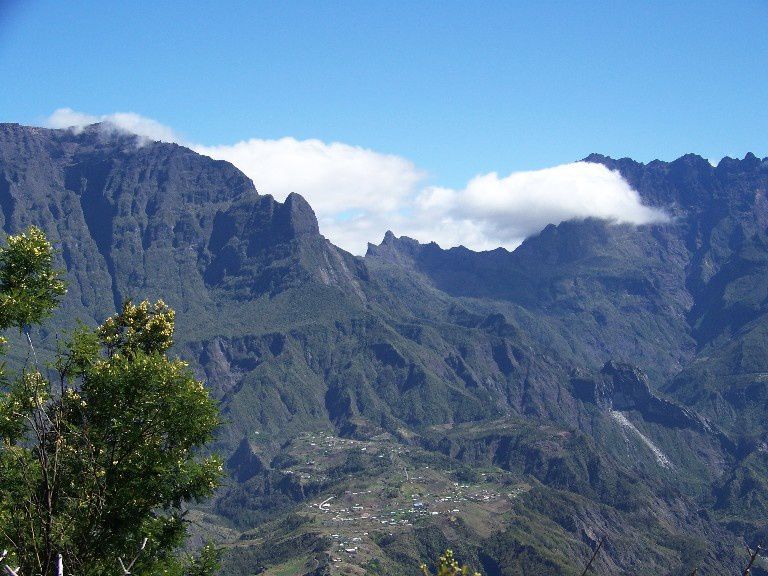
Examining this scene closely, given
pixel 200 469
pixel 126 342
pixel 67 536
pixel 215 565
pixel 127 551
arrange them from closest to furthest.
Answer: pixel 67 536 < pixel 127 551 < pixel 200 469 < pixel 215 565 < pixel 126 342

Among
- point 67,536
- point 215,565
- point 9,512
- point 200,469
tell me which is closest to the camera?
point 67,536

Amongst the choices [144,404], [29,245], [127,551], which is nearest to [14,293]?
[29,245]

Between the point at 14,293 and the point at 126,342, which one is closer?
the point at 14,293

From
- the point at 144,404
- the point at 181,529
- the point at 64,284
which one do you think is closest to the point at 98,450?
the point at 144,404

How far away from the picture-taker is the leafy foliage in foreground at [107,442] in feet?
102

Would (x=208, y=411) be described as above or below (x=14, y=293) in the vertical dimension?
below

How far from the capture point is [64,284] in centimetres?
3997

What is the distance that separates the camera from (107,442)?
3447cm

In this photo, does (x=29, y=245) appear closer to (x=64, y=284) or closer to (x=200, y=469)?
(x=64, y=284)

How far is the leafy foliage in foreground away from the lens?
31.1 meters

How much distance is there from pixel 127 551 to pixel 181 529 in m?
4.00

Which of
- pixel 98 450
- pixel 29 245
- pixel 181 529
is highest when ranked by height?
pixel 29 245

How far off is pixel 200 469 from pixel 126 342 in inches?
494

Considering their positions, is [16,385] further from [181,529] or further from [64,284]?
[181,529]
